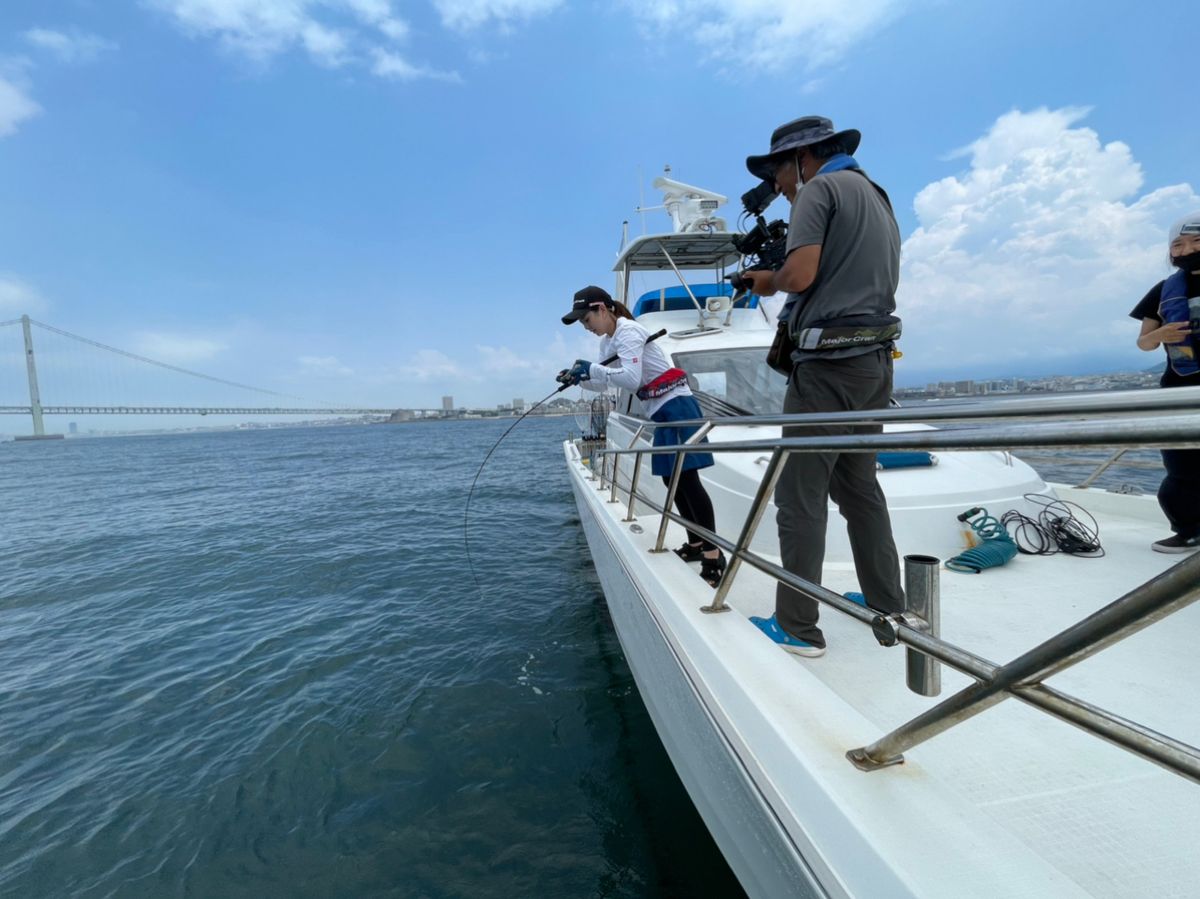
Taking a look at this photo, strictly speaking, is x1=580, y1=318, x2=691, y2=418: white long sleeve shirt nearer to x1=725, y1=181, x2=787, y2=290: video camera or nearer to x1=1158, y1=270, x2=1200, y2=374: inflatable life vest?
x1=725, y1=181, x2=787, y2=290: video camera

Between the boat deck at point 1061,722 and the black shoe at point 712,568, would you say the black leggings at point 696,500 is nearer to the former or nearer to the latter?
the black shoe at point 712,568

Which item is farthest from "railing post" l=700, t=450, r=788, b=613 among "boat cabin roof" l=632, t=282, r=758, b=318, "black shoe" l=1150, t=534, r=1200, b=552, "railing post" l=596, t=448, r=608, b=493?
A: "boat cabin roof" l=632, t=282, r=758, b=318

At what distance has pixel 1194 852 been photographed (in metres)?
1.08

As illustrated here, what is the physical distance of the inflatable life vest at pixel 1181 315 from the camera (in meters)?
2.61

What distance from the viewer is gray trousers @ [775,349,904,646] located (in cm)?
191

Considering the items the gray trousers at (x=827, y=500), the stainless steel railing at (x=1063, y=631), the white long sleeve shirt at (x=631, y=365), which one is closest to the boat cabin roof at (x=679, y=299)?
the white long sleeve shirt at (x=631, y=365)

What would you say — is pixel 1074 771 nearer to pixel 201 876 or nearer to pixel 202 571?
pixel 201 876

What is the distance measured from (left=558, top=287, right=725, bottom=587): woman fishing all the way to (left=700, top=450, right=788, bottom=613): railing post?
988 millimetres

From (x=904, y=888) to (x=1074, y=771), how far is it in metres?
0.95

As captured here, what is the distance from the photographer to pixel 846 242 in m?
1.87

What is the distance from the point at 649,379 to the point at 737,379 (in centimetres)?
183

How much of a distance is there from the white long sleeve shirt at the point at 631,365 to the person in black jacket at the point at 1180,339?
2.45 m

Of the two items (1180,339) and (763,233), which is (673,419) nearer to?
(763,233)

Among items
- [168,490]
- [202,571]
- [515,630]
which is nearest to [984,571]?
[515,630]
